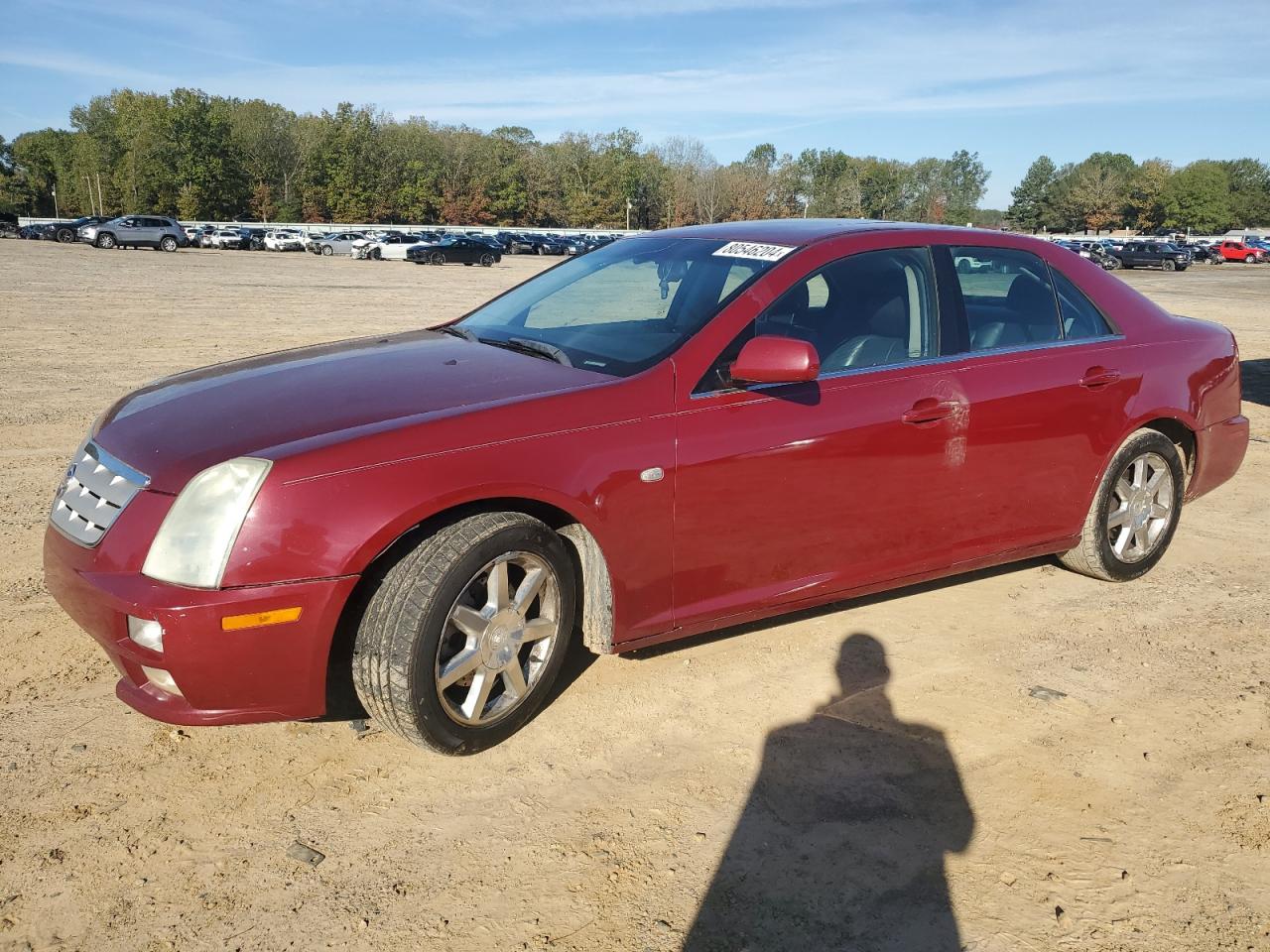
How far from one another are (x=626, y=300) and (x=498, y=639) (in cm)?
166

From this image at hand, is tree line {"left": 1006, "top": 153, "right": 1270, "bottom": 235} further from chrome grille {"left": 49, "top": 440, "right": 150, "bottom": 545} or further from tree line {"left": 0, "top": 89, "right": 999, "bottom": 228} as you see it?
chrome grille {"left": 49, "top": 440, "right": 150, "bottom": 545}

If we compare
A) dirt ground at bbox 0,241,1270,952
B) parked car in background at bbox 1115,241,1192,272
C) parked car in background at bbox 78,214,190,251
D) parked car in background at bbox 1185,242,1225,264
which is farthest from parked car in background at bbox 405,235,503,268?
parked car in background at bbox 1185,242,1225,264

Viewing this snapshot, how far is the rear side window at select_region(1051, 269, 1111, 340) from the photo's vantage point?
4660 mm

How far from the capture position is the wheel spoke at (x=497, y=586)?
10.5 ft

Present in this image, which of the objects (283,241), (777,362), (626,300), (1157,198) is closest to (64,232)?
(283,241)

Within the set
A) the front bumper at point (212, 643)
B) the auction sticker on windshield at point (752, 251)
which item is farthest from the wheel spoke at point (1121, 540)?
the front bumper at point (212, 643)

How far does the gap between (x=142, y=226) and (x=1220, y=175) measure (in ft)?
420

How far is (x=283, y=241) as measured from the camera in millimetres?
57688

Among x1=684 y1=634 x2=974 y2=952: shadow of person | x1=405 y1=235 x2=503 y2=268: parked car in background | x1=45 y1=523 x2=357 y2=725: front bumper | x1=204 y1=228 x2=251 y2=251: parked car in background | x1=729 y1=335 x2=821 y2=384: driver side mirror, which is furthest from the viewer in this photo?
x1=204 y1=228 x2=251 y2=251: parked car in background

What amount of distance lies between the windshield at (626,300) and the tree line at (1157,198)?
137589mm

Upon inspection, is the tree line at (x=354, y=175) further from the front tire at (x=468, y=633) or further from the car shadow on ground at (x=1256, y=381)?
the front tire at (x=468, y=633)

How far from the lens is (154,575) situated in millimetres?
2887

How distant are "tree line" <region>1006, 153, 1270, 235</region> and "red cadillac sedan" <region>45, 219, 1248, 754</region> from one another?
137 meters

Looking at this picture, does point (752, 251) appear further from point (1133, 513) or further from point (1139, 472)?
point (1133, 513)
